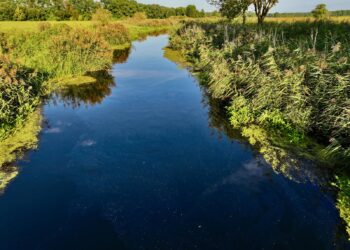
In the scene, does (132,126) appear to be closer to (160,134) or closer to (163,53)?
(160,134)

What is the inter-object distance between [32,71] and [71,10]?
1892 inches

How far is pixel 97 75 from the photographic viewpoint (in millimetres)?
15945

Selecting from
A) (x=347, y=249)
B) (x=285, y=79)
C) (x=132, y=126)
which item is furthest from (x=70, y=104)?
(x=347, y=249)

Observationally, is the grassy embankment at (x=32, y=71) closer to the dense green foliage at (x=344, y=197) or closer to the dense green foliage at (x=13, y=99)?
the dense green foliage at (x=13, y=99)

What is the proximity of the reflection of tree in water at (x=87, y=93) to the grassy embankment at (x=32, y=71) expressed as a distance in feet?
1.68

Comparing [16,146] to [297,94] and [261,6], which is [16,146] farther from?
[261,6]

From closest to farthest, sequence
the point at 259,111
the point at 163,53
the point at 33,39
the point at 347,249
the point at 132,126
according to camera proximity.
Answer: the point at 347,249
the point at 259,111
the point at 132,126
the point at 33,39
the point at 163,53

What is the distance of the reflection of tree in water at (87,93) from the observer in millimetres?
11797

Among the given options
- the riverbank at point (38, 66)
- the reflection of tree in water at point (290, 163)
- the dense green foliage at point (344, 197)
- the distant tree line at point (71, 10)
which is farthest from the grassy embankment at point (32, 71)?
the distant tree line at point (71, 10)

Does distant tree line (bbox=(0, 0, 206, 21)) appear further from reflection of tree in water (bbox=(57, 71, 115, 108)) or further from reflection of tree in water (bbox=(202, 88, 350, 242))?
reflection of tree in water (bbox=(202, 88, 350, 242))

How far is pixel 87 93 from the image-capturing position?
12.9 meters

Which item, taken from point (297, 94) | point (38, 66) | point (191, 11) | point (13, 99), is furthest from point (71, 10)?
point (297, 94)

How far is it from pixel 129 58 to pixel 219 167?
16.7 m

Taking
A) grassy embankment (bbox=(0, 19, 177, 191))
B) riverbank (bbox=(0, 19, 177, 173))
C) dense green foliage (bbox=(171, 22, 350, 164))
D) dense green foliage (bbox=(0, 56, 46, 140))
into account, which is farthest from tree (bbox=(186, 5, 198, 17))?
dense green foliage (bbox=(171, 22, 350, 164))
